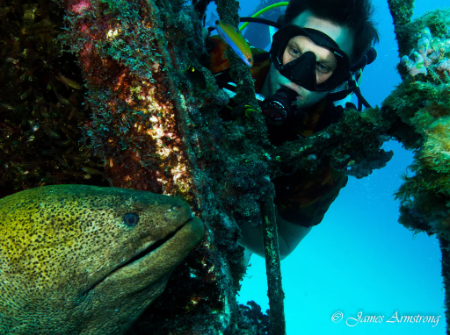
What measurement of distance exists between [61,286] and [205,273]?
0.81 metres

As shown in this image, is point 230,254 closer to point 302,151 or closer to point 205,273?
point 205,273

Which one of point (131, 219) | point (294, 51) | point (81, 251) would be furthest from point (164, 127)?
point (294, 51)

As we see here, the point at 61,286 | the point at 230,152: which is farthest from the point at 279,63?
the point at 61,286

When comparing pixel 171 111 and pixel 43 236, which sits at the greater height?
pixel 171 111

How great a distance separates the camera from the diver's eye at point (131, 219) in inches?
A: 54.1

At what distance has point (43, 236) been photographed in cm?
130

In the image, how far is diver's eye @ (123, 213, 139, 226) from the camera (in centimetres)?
137

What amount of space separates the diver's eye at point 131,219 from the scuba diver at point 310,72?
2.22m

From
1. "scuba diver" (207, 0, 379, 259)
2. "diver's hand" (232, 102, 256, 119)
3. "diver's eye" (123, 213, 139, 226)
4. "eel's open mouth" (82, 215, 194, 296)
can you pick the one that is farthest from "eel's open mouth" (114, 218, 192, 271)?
"scuba diver" (207, 0, 379, 259)

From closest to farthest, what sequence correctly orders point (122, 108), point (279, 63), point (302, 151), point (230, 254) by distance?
point (122, 108), point (230, 254), point (302, 151), point (279, 63)

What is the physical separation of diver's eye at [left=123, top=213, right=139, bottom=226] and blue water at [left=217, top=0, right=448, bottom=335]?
29.8 metres

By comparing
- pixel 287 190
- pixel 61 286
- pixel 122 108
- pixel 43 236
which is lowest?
pixel 61 286

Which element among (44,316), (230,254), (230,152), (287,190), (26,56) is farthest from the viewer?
(287,190)

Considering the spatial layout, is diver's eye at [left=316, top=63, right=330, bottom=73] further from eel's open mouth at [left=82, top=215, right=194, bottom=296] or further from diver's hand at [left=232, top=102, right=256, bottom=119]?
eel's open mouth at [left=82, top=215, right=194, bottom=296]
